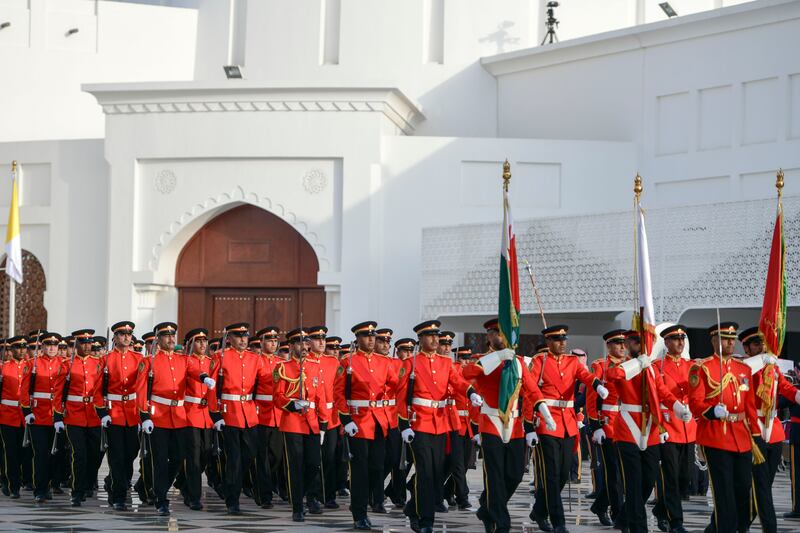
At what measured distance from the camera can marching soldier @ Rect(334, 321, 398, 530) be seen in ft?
35.1

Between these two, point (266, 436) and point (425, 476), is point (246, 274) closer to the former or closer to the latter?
point (266, 436)

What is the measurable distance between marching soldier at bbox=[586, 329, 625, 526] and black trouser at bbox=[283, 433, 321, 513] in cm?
245

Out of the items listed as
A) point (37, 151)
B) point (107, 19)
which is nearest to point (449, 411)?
point (37, 151)

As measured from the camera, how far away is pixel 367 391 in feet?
35.6

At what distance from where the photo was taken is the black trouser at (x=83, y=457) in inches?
483

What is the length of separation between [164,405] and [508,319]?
355cm

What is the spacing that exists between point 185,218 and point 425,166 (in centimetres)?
396

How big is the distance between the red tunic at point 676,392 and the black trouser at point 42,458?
6.09 m

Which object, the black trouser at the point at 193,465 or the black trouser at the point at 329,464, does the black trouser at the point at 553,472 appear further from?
the black trouser at the point at 193,465

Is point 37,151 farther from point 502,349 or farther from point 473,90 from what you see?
point 502,349

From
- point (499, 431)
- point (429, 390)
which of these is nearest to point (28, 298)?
point (429, 390)

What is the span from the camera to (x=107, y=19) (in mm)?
26062

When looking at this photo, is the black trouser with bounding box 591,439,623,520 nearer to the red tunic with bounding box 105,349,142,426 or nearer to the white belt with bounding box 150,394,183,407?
the white belt with bounding box 150,394,183,407

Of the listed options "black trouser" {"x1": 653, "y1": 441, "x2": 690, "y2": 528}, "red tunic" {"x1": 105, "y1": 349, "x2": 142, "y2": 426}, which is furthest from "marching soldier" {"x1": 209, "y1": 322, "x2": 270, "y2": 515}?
"black trouser" {"x1": 653, "y1": 441, "x2": 690, "y2": 528}
